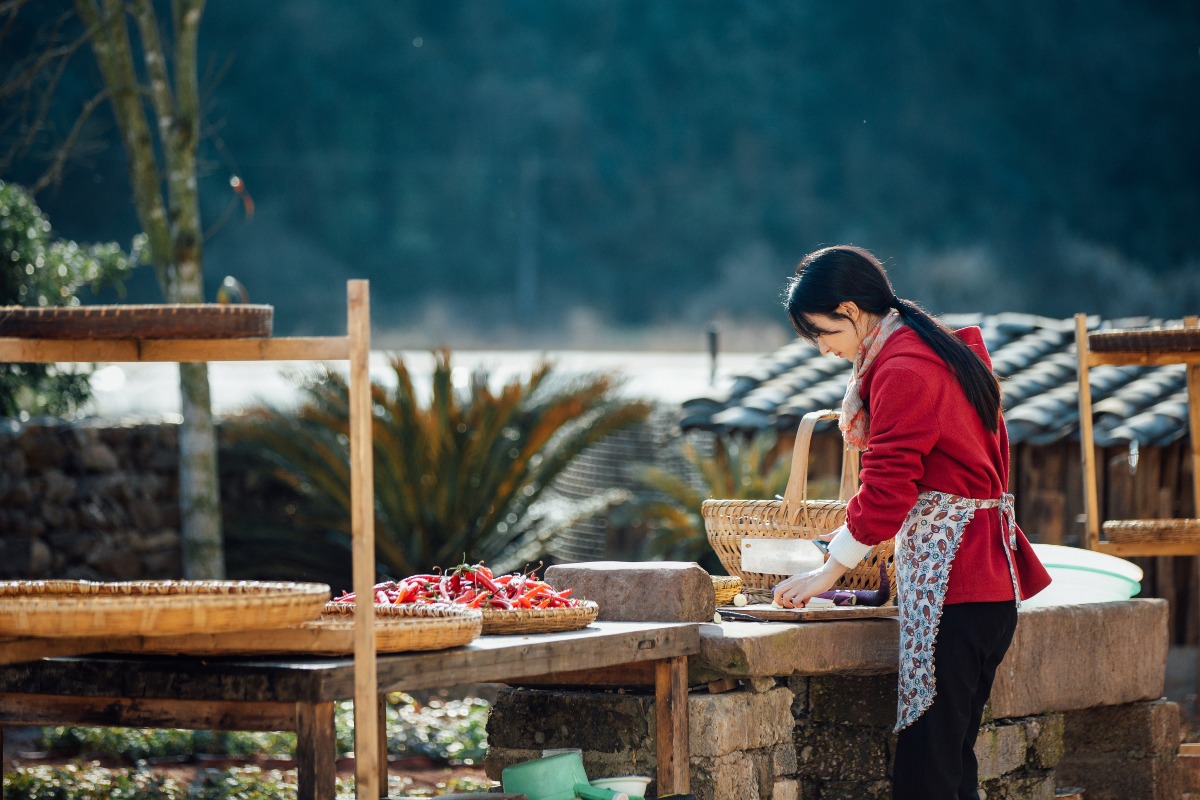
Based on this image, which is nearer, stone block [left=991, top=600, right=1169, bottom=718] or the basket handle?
the basket handle

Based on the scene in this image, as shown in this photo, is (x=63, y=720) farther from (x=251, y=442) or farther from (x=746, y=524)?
(x=251, y=442)

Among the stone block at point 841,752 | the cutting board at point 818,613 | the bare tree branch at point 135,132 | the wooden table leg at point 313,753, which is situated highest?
the bare tree branch at point 135,132

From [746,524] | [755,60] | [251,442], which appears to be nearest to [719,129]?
[755,60]

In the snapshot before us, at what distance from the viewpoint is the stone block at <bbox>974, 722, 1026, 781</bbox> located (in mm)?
4676

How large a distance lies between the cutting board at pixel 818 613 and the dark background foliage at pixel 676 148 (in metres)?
28.0

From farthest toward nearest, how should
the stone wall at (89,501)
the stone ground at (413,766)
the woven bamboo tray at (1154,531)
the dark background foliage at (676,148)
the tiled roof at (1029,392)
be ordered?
the dark background foliage at (676,148) → the stone wall at (89,501) → the tiled roof at (1029,392) → the stone ground at (413,766) → the woven bamboo tray at (1154,531)

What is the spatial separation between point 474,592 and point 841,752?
1.36 metres

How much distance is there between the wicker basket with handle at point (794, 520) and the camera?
14.1 feet

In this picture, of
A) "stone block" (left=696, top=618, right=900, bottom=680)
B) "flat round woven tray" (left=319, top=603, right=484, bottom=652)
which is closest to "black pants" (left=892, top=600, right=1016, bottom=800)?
"stone block" (left=696, top=618, right=900, bottom=680)

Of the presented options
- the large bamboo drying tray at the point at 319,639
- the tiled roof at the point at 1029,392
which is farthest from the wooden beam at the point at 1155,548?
the tiled roof at the point at 1029,392

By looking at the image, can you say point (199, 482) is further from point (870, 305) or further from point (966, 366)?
point (966, 366)

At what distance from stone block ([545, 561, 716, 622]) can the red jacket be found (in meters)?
0.57

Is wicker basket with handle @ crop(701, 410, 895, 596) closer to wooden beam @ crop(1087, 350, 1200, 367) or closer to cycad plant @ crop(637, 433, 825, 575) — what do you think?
wooden beam @ crop(1087, 350, 1200, 367)

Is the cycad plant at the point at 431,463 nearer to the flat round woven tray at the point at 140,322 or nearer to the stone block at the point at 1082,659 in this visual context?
the stone block at the point at 1082,659
